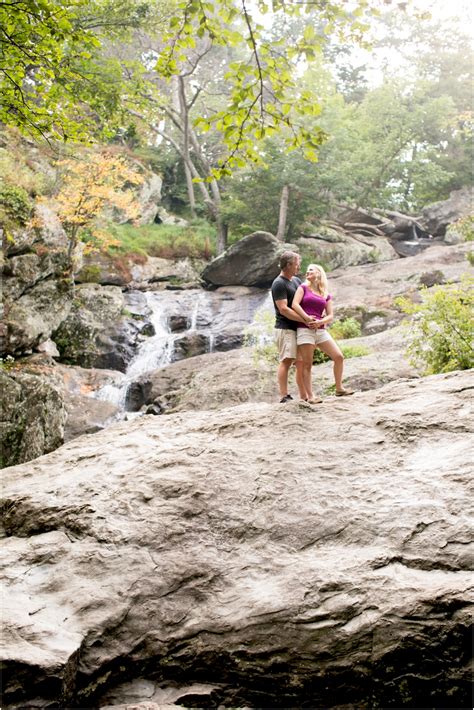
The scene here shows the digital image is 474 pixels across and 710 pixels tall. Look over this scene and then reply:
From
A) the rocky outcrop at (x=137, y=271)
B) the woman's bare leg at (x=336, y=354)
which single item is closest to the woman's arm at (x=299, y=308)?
the woman's bare leg at (x=336, y=354)

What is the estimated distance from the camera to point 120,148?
27.4 meters

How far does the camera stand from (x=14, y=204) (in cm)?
1320

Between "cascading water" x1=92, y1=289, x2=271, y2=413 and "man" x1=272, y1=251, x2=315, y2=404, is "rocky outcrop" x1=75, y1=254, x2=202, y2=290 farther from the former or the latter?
"man" x1=272, y1=251, x2=315, y2=404

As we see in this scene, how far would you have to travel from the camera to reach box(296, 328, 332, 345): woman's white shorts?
618 cm

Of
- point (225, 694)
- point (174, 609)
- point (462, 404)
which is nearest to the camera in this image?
point (225, 694)

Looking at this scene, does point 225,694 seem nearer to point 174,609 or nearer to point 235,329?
point 174,609

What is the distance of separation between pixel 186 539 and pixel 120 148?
26965 mm

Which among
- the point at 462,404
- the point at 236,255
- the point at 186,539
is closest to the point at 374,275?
the point at 236,255

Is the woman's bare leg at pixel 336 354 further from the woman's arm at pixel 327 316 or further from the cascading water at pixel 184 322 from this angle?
the cascading water at pixel 184 322

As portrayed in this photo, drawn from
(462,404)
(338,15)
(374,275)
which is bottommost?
(462,404)

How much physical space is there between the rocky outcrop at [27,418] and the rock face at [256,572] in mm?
4973

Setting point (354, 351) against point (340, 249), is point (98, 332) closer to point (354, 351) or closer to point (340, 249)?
point (354, 351)

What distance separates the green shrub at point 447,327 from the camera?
7359mm

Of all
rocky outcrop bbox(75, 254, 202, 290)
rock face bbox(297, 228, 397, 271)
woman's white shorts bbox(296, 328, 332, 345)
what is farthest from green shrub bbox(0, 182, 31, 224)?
rock face bbox(297, 228, 397, 271)
